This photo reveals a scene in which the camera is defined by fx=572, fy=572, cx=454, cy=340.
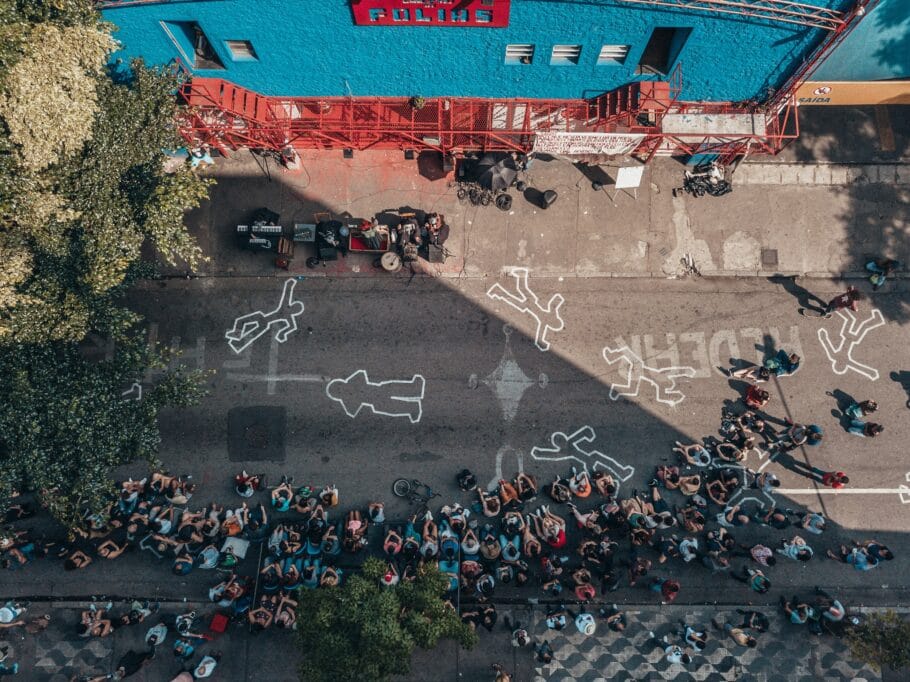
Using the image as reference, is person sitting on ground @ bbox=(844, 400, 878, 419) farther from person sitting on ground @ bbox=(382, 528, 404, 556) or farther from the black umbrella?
→ person sitting on ground @ bbox=(382, 528, 404, 556)

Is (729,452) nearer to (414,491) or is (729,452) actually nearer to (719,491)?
(719,491)

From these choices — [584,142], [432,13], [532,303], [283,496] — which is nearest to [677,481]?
[532,303]

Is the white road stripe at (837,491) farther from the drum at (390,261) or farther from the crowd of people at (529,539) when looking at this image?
the drum at (390,261)

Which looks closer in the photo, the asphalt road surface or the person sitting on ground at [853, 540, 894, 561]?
the person sitting on ground at [853, 540, 894, 561]

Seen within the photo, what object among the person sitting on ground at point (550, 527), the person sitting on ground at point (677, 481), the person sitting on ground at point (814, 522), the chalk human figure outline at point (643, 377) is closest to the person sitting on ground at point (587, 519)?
the person sitting on ground at point (550, 527)

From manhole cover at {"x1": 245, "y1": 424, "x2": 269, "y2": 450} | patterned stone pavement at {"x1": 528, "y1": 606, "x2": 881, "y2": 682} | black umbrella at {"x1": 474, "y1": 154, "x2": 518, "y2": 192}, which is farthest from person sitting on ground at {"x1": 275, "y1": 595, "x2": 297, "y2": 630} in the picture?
black umbrella at {"x1": 474, "y1": 154, "x2": 518, "y2": 192}

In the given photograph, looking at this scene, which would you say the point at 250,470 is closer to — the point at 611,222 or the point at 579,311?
the point at 579,311
